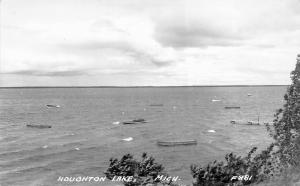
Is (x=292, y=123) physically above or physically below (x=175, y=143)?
above

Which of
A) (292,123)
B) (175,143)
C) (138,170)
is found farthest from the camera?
(175,143)

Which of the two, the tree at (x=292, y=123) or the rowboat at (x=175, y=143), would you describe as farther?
the rowboat at (x=175, y=143)

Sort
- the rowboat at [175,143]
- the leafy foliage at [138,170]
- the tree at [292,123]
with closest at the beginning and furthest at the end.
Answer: the tree at [292,123], the leafy foliage at [138,170], the rowboat at [175,143]

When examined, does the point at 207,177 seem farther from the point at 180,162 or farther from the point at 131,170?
the point at 180,162

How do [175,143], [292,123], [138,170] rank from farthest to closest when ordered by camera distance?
1. [175,143]
2. [138,170]
3. [292,123]

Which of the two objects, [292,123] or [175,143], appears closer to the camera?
[292,123]

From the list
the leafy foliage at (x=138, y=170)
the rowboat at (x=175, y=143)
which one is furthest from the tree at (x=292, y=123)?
the rowboat at (x=175, y=143)

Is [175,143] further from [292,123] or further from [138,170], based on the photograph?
[292,123]

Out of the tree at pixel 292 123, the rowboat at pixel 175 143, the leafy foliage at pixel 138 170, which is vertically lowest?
the rowboat at pixel 175 143

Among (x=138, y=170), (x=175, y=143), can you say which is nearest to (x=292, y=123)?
(x=138, y=170)

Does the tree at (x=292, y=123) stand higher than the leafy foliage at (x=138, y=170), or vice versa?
the tree at (x=292, y=123)

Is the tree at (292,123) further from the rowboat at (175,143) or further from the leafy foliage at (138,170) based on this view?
the rowboat at (175,143)

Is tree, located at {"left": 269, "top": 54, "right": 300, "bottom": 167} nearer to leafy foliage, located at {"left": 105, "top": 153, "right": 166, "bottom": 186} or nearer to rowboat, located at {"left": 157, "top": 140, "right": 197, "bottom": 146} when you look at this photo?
leafy foliage, located at {"left": 105, "top": 153, "right": 166, "bottom": 186}

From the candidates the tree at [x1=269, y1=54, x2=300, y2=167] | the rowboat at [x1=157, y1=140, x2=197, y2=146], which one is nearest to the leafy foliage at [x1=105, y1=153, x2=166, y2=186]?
the tree at [x1=269, y1=54, x2=300, y2=167]
